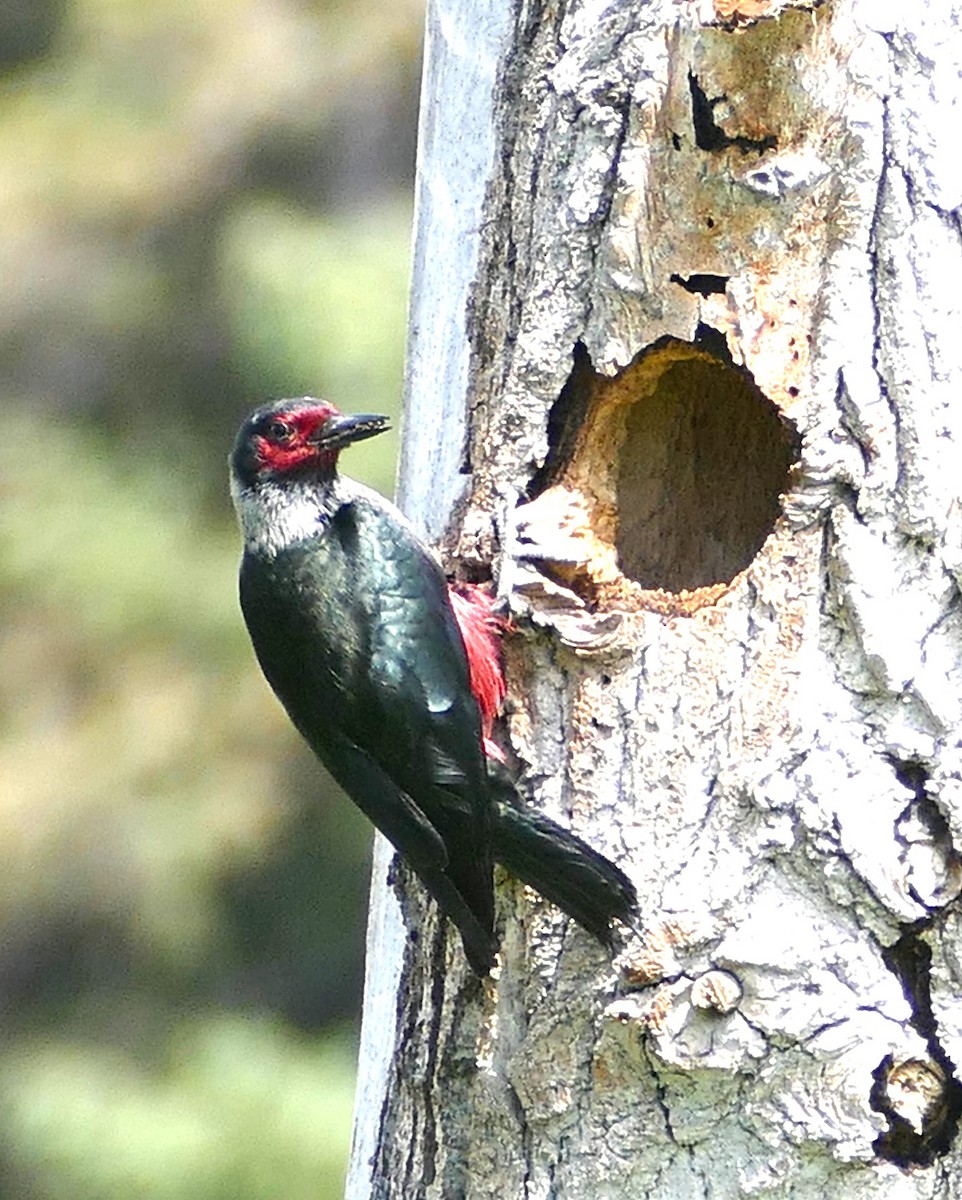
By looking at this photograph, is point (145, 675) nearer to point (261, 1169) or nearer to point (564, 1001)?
point (261, 1169)

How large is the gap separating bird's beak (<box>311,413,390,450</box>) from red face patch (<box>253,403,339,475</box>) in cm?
1

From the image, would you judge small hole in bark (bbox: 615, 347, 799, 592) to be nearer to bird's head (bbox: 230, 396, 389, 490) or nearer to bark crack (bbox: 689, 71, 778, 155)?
bark crack (bbox: 689, 71, 778, 155)

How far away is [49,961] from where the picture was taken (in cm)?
1188

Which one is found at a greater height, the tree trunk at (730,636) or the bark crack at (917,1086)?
the tree trunk at (730,636)

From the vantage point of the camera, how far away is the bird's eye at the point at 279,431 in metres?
4.59

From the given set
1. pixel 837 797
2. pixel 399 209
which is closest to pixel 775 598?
pixel 837 797

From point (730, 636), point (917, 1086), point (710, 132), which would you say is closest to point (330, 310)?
point (710, 132)

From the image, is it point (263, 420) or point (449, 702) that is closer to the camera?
point (449, 702)

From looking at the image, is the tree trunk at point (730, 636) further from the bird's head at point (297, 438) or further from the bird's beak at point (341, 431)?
the bird's head at point (297, 438)

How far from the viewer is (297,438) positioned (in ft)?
15.0

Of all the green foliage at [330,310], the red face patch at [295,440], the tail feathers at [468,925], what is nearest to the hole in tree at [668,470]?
the tail feathers at [468,925]

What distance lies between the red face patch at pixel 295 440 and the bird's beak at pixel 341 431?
0.04 ft

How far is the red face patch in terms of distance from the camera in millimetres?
4562

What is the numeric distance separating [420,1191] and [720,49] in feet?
6.50
